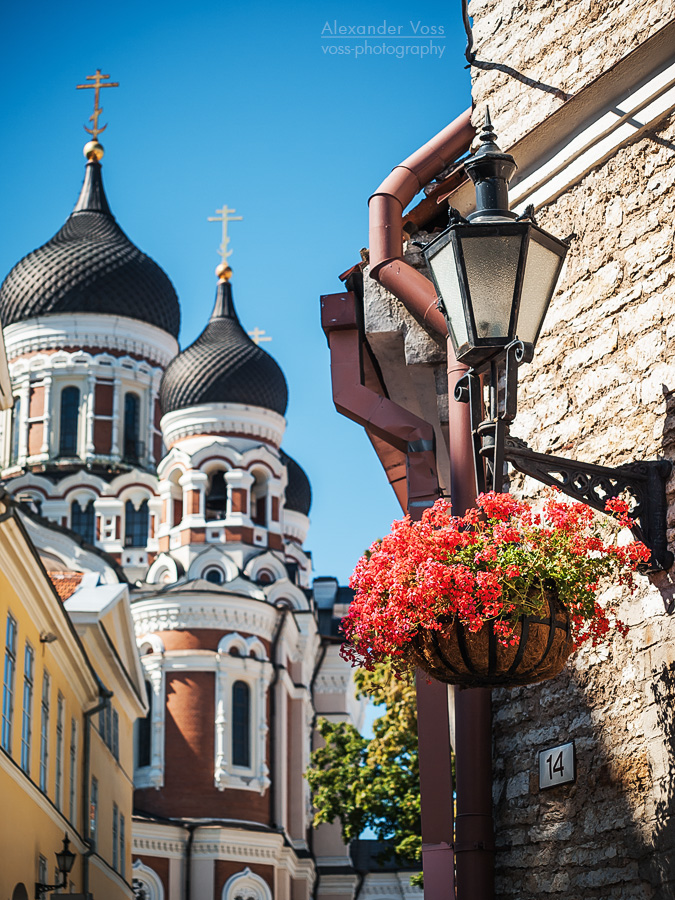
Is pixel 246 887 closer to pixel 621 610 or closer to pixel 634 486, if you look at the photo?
pixel 621 610

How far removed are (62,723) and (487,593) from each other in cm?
1689

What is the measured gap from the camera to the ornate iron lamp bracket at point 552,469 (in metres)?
5.46

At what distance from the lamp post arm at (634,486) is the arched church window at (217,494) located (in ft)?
122

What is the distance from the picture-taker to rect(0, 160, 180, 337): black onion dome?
4703 cm

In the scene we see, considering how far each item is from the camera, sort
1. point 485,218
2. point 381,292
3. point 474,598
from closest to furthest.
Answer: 1. point 474,598
2. point 485,218
3. point 381,292

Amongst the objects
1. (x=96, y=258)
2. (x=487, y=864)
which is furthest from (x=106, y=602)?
(x=96, y=258)

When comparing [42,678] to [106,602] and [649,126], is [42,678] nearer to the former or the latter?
[106,602]

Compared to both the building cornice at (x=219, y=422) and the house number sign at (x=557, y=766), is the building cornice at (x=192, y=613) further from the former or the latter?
the house number sign at (x=557, y=766)

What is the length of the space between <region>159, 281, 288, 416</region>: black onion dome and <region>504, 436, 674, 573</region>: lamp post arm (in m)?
38.5

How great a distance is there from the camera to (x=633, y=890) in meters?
5.98

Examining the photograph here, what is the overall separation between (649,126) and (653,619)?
2372 mm

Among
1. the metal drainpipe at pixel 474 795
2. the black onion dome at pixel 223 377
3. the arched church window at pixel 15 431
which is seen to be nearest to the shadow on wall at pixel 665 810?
the metal drainpipe at pixel 474 795

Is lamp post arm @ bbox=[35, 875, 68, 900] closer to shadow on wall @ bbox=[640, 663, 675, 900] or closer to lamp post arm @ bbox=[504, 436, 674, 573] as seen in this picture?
shadow on wall @ bbox=[640, 663, 675, 900]

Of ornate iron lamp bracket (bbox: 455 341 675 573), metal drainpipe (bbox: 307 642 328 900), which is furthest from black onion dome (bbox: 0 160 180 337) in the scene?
ornate iron lamp bracket (bbox: 455 341 675 573)
